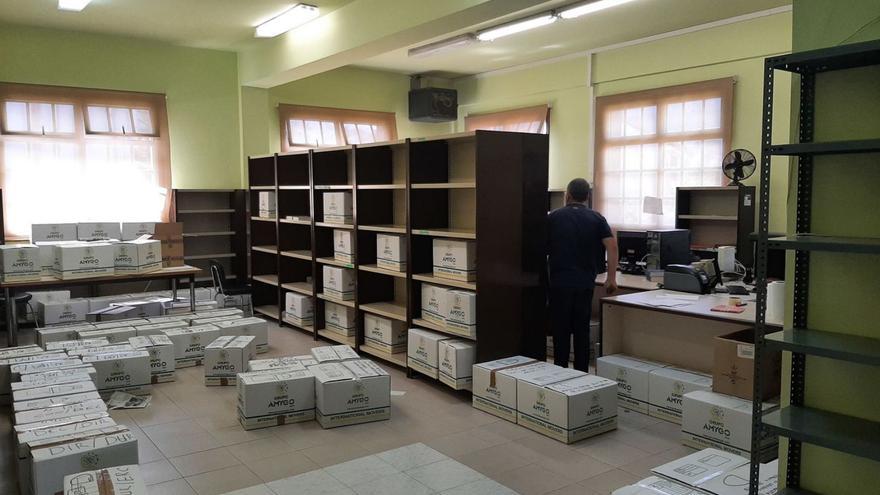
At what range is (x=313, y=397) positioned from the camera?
4211 mm

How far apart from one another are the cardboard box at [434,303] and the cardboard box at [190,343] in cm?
195

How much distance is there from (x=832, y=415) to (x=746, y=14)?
6.07 m

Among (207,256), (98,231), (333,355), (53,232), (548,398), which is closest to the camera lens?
(548,398)

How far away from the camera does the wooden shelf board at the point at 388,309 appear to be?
529cm

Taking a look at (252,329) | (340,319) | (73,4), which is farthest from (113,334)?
(73,4)

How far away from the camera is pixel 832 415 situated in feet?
7.42

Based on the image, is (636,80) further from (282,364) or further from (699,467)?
(699,467)

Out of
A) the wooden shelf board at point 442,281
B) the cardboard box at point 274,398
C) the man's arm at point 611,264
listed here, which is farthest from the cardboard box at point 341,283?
the man's arm at point 611,264

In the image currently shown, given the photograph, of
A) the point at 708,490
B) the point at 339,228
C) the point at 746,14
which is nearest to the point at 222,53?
the point at 339,228

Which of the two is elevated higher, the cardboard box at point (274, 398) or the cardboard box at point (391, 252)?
the cardboard box at point (391, 252)

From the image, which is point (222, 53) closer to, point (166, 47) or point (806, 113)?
point (166, 47)

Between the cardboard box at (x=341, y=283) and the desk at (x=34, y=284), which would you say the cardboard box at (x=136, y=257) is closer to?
the desk at (x=34, y=284)

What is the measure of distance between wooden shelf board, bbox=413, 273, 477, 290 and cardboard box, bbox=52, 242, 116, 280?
10.1 feet

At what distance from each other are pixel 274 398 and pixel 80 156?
534 cm
